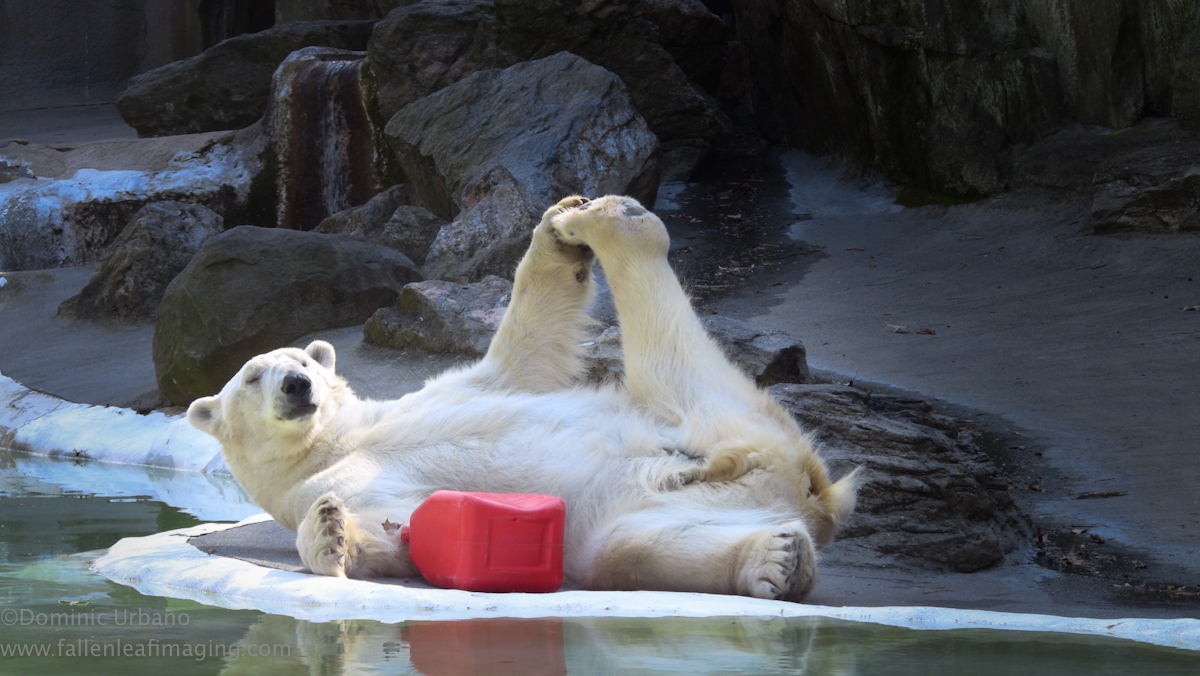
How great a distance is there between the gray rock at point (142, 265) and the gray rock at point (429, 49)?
3369 mm

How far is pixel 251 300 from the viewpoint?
324 inches

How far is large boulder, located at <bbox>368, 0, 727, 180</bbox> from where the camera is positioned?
1342cm

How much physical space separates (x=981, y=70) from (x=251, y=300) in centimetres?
804

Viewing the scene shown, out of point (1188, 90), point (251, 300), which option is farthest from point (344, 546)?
point (1188, 90)

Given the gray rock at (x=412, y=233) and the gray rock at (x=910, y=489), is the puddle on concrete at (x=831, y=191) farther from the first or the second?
the gray rock at (x=910, y=489)

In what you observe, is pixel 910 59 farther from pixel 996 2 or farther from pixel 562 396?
pixel 562 396

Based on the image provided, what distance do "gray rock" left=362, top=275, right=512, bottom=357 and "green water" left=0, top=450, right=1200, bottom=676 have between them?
15.7 ft

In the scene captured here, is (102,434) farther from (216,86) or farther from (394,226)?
(216,86)

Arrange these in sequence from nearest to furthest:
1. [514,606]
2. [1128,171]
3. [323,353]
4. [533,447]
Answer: [514,606]
[533,447]
[323,353]
[1128,171]

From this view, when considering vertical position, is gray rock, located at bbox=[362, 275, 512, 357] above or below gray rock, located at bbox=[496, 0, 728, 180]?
below

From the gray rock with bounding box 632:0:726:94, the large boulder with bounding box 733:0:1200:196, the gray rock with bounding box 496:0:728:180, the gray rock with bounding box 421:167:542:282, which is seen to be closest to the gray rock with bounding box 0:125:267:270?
the gray rock with bounding box 496:0:728:180

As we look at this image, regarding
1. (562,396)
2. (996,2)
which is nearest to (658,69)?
(996,2)

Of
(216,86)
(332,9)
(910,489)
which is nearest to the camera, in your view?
(910,489)

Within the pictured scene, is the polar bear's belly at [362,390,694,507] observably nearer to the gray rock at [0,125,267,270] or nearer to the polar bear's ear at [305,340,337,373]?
the polar bear's ear at [305,340,337,373]
